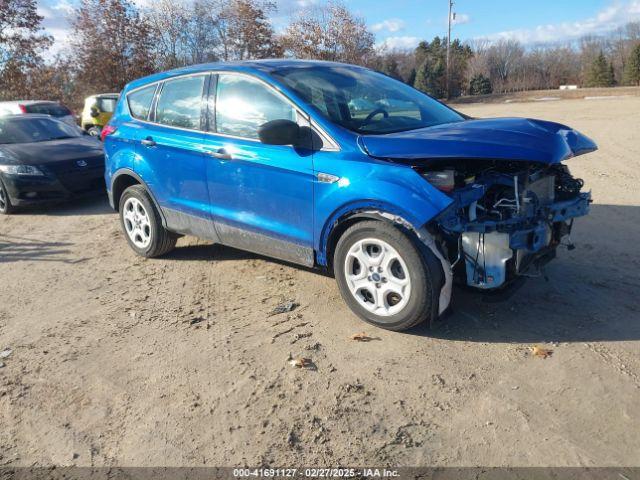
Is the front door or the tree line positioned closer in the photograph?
the front door

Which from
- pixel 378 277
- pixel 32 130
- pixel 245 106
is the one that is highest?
pixel 245 106

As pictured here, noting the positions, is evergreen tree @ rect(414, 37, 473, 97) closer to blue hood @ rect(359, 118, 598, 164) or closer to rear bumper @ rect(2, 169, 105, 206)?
rear bumper @ rect(2, 169, 105, 206)

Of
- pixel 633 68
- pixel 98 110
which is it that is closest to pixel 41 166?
pixel 98 110

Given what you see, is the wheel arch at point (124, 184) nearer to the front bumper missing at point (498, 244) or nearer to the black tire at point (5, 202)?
the front bumper missing at point (498, 244)

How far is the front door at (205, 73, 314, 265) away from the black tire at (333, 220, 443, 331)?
527mm

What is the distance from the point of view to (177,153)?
4977 millimetres

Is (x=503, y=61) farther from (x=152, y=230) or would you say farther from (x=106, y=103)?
(x=152, y=230)

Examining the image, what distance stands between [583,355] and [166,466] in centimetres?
256

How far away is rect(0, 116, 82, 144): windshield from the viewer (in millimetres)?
9086

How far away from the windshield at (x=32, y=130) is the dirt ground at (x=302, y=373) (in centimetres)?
466

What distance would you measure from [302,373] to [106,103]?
1630 centimetres

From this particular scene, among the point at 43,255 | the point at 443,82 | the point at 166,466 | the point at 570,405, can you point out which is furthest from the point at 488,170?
the point at 443,82

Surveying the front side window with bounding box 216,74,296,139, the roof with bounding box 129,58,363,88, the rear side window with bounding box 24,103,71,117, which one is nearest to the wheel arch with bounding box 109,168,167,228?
the roof with bounding box 129,58,363,88

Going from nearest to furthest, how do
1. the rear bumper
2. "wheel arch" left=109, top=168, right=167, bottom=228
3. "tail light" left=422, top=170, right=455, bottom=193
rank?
"tail light" left=422, top=170, right=455, bottom=193
"wheel arch" left=109, top=168, right=167, bottom=228
the rear bumper
